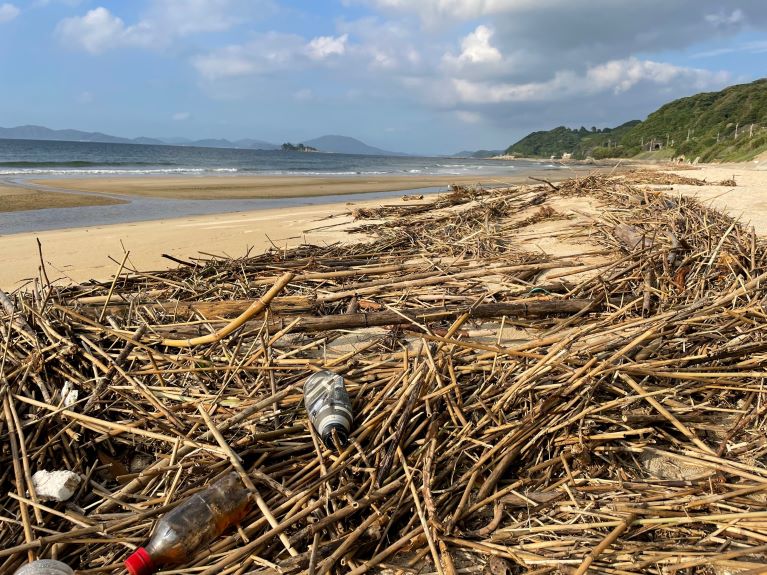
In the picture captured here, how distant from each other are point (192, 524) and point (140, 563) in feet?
0.65

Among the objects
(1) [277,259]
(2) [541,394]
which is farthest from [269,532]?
(1) [277,259]

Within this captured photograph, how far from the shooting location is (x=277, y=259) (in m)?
4.90

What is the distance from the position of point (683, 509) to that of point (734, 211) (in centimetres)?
696

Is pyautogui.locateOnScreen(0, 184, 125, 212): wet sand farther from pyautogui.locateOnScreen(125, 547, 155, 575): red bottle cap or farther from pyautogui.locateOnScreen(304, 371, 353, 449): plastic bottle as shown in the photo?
pyautogui.locateOnScreen(125, 547, 155, 575): red bottle cap

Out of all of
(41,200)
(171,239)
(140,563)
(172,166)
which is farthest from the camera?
(172,166)

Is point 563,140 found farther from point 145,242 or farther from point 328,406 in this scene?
point 328,406

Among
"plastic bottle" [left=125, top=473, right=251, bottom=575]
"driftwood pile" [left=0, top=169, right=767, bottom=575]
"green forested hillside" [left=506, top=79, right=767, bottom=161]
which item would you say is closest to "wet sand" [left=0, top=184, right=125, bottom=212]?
"driftwood pile" [left=0, top=169, right=767, bottom=575]

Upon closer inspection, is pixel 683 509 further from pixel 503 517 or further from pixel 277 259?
pixel 277 259

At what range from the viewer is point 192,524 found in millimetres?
1726

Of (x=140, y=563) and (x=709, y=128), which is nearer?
(x=140, y=563)

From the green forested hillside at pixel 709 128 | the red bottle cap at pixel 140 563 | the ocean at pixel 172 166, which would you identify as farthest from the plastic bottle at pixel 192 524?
the green forested hillside at pixel 709 128

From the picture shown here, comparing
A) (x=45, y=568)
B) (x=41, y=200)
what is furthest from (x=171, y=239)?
(x=41, y=200)

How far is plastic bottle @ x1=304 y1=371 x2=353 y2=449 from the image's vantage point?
2.02 m

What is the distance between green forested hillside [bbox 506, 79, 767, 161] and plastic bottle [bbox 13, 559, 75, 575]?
44.7m
